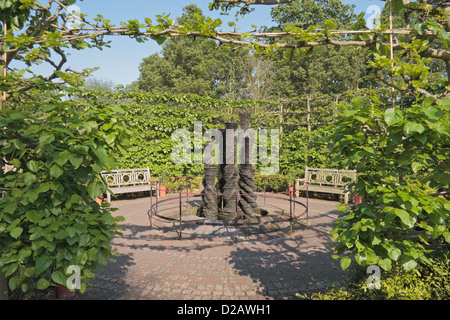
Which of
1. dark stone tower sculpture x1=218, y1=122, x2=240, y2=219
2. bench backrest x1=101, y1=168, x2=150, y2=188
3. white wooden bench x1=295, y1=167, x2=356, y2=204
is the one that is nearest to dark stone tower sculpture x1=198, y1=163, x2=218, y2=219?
dark stone tower sculpture x1=218, y1=122, x2=240, y2=219

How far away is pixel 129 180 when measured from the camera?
39.7ft

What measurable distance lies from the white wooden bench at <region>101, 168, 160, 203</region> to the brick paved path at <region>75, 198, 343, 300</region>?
4125mm

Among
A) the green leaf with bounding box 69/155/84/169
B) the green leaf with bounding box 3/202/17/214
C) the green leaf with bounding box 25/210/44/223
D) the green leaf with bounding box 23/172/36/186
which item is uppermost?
the green leaf with bounding box 69/155/84/169

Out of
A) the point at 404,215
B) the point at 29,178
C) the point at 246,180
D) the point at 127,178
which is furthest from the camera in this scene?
the point at 127,178

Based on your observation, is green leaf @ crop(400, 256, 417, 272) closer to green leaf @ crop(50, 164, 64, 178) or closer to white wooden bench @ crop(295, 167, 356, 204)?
green leaf @ crop(50, 164, 64, 178)

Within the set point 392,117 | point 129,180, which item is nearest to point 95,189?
point 392,117

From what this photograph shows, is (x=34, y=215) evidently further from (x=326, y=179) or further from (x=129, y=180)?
(x=326, y=179)

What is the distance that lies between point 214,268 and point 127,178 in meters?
8.86

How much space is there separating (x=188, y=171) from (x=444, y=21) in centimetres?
1238

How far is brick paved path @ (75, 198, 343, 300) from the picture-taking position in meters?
4.25

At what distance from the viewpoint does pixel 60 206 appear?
9.78 ft
